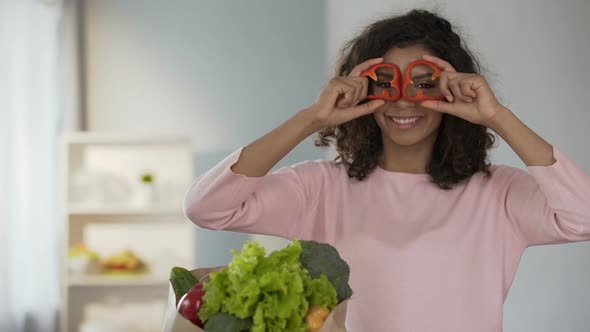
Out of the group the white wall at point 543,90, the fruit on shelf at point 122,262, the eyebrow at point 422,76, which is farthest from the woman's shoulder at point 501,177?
the fruit on shelf at point 122,262

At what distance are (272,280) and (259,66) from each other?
13.7 ft

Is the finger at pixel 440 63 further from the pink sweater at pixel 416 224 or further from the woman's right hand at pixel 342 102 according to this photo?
the pink sweater at pixel 416 224

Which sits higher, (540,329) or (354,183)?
(354,183)

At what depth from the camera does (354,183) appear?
1612mm

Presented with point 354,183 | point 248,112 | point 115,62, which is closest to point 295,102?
point 248,112

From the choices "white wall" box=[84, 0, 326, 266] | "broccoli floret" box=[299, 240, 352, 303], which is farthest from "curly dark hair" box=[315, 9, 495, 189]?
"white wall" box=[84, 0, 326, 266]

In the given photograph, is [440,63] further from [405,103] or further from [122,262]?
[122,262]

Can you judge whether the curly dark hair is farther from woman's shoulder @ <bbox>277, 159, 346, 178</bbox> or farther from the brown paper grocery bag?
the brown paper grocery bag

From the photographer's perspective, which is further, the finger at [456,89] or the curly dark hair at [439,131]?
the curly dark hair at [439,131]

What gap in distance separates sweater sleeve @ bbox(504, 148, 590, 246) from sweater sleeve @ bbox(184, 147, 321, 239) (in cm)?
37

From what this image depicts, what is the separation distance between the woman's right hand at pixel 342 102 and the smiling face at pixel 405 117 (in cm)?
5

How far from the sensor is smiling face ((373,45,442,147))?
151 centimetres

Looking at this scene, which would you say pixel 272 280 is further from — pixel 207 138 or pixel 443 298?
pixel 207 138

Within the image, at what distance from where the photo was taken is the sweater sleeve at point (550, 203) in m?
1.38
